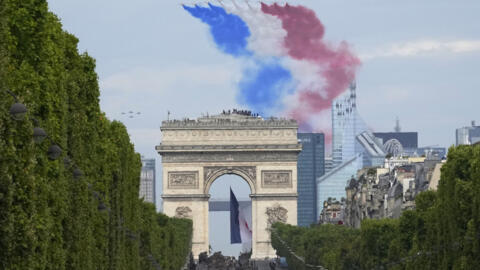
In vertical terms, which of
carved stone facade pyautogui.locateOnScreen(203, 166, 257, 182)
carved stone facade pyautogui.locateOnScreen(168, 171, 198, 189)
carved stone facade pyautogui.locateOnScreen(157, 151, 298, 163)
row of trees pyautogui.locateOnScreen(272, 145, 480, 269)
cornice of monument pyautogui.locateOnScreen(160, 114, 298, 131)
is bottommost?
row of trees pyautogui.locateOnScreen(272, 145, 480, 269)

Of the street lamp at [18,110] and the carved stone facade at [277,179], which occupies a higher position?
the carved stone facade at [277,179]

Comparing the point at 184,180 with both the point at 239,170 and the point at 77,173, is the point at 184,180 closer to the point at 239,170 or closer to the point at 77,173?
the point at 239,170

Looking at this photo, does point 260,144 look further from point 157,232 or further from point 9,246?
point 9,246

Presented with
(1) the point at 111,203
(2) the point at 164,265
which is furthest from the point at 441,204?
(2) the point at 164,265

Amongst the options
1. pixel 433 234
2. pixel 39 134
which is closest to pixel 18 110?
pixel 39 134

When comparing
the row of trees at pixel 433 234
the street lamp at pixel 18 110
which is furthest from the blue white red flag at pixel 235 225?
the street lamp at pixel 18 110

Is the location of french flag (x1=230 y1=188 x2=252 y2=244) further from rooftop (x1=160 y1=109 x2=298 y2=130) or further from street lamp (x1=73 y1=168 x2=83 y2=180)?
street lamp (x1=73 y1=168 x2=83 y2=180)

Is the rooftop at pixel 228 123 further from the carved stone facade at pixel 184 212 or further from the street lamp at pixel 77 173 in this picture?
the street lamp at pixel 77 173

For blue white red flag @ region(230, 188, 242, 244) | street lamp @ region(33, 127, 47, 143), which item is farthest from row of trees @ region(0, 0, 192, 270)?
blue white red flag @ region(230, 188, 242, 244)

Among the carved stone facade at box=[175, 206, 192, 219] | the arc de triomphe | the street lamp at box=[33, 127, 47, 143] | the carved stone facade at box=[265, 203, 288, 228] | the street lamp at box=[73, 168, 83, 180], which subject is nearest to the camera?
the street lamp at box=[33, 127, 47, 143]
